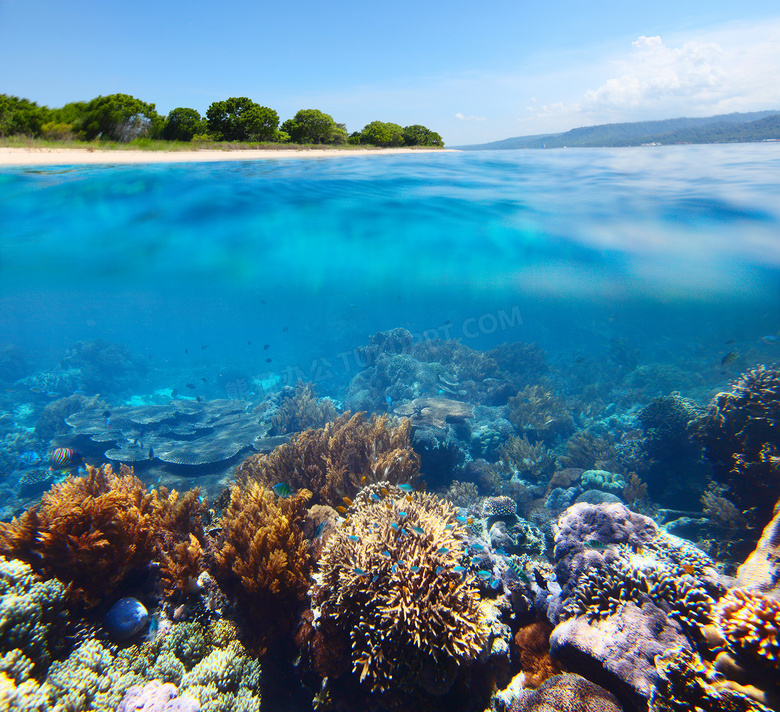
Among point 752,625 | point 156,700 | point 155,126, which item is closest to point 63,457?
point 156,700

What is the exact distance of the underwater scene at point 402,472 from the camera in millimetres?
2764

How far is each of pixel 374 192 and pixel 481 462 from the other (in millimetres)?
10280

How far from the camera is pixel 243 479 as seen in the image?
22.5 ft

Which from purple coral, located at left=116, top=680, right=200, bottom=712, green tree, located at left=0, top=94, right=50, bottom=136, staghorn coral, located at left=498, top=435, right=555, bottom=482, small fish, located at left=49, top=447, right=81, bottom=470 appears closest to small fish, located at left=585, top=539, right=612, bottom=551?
purple coral, located at left=116, top=680, right=200, bottom=712

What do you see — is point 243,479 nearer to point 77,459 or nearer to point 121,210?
point 77,459

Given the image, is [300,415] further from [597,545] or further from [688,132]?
[688,132]

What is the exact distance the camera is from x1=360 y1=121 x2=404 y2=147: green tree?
24.1m

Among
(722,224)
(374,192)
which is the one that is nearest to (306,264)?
(374,192)

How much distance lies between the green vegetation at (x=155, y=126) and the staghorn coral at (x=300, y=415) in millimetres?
12608

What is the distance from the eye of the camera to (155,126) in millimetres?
17188

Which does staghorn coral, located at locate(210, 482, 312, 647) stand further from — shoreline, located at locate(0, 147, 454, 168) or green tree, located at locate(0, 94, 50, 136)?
green tree, located at locate(0, 94, 50, 136)

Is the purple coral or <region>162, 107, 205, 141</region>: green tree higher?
<region>162, 107, 205, 141</region>: green tree

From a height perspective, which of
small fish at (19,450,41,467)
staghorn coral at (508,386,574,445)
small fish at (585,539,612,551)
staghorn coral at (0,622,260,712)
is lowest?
small fish at (19,450,41,467)

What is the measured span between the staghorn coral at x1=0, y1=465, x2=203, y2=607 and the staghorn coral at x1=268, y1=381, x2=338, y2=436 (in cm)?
718
